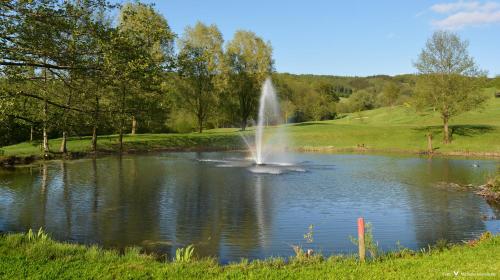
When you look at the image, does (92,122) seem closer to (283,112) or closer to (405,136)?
(405,136)

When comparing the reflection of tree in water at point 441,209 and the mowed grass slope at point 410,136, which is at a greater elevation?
the mowed grass slope at point 410,136

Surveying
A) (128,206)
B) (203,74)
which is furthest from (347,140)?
(128,206)

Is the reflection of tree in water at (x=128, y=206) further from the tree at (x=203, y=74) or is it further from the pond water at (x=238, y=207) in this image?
the tree at (x=203, y=74)

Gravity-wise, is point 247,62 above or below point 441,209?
above

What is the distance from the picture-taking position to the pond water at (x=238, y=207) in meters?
17.4

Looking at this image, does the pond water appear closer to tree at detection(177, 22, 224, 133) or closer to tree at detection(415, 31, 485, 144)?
tree at detection(415, 31, 485, 144)

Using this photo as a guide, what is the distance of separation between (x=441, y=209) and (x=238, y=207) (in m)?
10.8

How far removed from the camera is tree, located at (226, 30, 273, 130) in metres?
82.5

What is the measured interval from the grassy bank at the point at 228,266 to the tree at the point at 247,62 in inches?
2715

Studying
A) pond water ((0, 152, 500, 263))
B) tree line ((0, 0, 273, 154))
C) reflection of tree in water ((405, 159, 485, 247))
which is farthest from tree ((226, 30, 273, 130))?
tree line ((0, 0, 273, 154))

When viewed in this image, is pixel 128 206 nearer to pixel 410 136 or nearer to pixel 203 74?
pixel 410 136

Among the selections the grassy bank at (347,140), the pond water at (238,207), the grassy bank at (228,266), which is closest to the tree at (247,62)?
the grassy bank at (347,140)

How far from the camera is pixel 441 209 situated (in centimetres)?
2342

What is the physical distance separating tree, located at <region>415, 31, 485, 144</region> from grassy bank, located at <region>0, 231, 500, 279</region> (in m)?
48.6
